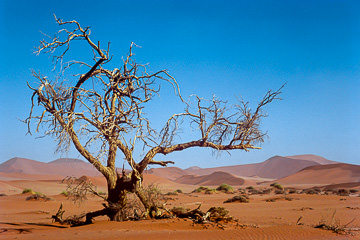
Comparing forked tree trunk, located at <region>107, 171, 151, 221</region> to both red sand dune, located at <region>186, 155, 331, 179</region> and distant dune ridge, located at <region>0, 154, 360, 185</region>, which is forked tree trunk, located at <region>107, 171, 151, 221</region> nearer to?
distant dune ridge, located at <region>0, 154, 360, 185</region>

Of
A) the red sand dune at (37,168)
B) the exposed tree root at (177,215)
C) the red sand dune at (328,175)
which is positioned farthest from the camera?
the red sand dune at (37,168)

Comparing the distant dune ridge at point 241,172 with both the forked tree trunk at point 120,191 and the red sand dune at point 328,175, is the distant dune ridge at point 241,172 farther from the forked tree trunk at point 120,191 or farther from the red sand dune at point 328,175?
the forked tree trunk at point 120,191

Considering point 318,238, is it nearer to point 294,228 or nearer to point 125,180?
point 294,228

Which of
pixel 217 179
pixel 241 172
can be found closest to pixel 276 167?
pixel 241 172

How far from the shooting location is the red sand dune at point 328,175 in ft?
180

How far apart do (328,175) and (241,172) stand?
3483 inches

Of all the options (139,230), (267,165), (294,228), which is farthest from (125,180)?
(267,165)

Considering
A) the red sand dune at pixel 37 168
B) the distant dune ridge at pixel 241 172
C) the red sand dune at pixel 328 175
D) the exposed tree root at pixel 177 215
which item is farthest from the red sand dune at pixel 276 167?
the exposed tree root at pixel 177 215

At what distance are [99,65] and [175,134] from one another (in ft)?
9.90

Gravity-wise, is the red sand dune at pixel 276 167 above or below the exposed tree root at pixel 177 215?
above

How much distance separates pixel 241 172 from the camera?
14638cm

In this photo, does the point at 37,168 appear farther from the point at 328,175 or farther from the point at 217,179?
the point at 328,175

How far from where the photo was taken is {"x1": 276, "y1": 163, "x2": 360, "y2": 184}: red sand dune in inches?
2155

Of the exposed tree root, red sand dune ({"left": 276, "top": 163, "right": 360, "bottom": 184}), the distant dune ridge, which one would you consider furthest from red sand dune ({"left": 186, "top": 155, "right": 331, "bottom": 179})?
the exposed tree root
